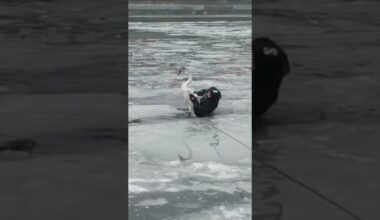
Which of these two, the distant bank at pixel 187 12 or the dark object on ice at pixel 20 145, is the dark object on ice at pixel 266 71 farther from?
the distant bank at pixel 187 12

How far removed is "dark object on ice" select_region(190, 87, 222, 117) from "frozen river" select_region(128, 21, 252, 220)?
0.08 m

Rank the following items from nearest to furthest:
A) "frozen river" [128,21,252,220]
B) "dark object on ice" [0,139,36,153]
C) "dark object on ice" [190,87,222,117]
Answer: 1. "dark object on ice" [0,139,36,153]
2. "frozen river" [128,21,252,220]
3. "dark object on ice" [190,87,222,117]

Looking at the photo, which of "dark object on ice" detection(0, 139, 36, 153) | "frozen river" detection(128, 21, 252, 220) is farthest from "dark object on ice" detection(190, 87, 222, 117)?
"dark object on ice" detection(0, 139, 36, 153)

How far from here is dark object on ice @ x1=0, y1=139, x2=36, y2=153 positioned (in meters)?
2.71

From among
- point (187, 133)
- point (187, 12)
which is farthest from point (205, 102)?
point (187, 12)

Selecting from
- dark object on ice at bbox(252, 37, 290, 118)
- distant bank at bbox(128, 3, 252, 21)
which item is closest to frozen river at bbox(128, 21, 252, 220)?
distant bank at bbox(128, 3, 252, 21)

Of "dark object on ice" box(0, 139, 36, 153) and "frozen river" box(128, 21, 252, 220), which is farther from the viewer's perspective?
"frozen river" box(128, 21, 252, 220)

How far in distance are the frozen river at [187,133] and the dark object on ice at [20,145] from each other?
0.63 m

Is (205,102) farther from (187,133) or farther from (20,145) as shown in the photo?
(20,145)

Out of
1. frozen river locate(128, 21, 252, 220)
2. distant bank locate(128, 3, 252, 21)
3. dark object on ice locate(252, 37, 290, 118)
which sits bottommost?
frozen river locate(128, 21, 252, 220)

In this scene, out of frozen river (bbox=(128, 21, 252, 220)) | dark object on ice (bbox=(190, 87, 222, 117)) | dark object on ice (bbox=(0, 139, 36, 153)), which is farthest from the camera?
dark object on ice (bbox=(190, 87, 222, 117))

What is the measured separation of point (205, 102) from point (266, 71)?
1.99 metres

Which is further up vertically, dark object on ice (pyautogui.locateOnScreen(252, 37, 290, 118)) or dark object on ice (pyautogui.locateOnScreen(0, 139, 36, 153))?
dark object on ice (pyautogui.locateOnScreen(252, 37, 290, 118))

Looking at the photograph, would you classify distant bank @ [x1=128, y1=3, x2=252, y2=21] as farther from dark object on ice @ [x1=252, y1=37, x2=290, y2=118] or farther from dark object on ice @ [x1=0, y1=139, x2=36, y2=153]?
dark object on ice @ [x1=0, y1=139, x2=36, y2=153]
